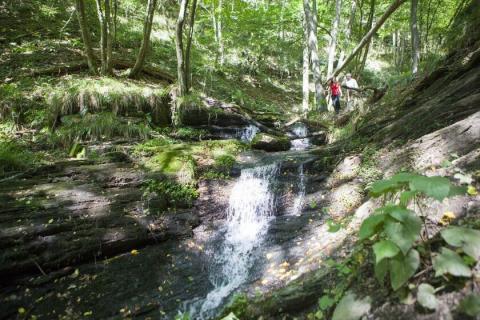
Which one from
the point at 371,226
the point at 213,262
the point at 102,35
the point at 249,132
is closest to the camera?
the point at 371,226

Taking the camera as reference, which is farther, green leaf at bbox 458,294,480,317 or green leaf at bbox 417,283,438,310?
green leaf at bbox 417,283,438,310

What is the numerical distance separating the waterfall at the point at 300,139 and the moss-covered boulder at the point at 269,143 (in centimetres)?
46

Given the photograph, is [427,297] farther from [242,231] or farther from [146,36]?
[146,36]

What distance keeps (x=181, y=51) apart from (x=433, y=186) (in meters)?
9.10

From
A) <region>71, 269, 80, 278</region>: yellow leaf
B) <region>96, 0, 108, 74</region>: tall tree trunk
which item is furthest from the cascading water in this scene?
<region>96, 0, 108, 74</region>: tall tree trunk

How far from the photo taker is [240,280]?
4871 mm

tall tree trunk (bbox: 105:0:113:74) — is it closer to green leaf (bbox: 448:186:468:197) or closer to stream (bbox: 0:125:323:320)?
stream (bbox: 0:125:323:320)

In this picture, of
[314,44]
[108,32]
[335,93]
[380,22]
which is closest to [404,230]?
[380,22]

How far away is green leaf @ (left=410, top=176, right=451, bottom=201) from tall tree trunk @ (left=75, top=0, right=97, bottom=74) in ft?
31.9

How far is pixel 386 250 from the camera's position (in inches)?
82.7

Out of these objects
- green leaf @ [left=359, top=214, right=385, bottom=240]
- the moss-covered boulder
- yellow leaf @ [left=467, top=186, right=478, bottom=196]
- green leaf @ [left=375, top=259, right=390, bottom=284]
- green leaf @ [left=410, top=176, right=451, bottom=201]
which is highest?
green leaf @ [left=410, top=176, right=451, bottom=201]

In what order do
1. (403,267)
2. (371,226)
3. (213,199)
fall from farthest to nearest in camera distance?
(213,199) → (371,226) → (403,267)

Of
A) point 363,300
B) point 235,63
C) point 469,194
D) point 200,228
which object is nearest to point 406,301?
point 363,300

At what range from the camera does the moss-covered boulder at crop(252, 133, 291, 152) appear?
9039 millimetres
